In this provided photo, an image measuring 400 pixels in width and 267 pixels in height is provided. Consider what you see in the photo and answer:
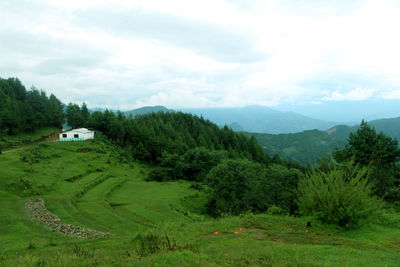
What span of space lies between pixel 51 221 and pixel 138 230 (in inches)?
330

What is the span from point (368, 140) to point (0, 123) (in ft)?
233

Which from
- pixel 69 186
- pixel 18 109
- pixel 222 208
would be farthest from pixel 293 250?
pixel 18 109

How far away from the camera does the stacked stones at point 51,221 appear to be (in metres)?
17.1

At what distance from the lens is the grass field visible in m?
8.43

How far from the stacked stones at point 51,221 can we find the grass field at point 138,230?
63 cm

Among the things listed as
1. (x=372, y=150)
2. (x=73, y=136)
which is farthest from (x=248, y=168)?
(x=73, y=136)

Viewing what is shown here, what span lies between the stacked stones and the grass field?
0.63 m

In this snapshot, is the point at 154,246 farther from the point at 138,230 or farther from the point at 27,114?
the point at 27,114

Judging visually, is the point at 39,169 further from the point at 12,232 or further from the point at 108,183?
the point at 12,232

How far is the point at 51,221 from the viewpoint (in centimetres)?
1997

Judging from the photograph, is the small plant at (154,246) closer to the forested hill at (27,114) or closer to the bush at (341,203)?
the bush at (341,203)

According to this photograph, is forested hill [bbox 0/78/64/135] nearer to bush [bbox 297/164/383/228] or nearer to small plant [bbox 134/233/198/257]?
small plant [bbox 134/233/198/257]

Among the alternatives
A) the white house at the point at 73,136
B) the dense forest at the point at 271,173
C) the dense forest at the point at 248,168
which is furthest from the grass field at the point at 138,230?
the white house at the point at 73,136

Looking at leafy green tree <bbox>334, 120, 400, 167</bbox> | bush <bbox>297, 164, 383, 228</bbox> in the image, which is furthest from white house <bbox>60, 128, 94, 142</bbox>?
bush <bbox>297, 164, 383, 228</bbox>
